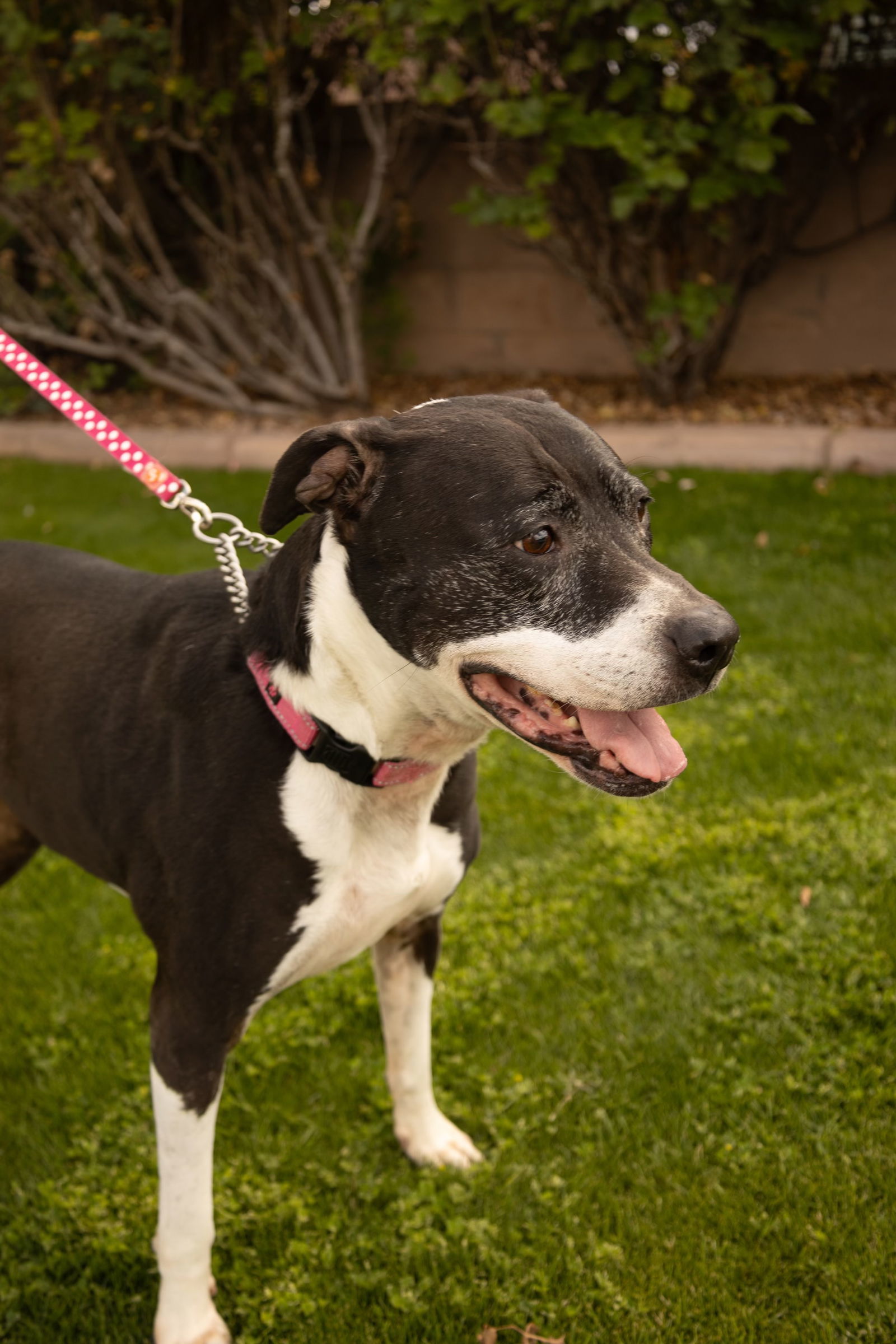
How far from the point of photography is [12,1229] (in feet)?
8.75

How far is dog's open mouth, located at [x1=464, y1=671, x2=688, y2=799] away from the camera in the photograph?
2008mm

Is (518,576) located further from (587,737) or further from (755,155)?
(755,155)

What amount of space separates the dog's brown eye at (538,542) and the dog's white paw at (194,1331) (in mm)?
1719

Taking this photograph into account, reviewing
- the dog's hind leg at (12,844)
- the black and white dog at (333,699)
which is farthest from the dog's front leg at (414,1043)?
the dog's hind leg at (12,844)

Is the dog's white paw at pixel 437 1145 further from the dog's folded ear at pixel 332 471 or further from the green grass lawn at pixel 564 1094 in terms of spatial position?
the dog's folded ear at pixel 332 471

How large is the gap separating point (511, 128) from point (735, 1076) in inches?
214

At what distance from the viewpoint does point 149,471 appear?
2.49 meters

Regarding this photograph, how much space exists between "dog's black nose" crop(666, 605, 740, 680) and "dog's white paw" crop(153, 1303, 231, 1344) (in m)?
1.71

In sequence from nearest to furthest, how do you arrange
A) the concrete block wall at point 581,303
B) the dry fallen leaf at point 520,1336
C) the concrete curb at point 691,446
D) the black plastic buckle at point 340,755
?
the black plastic buckle at point 340,755
the dry fallen leaf at point 520,1336
the concrete curb at point 691,446
the concrete block wall at point 581,303

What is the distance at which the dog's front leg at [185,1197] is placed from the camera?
86.9 inches

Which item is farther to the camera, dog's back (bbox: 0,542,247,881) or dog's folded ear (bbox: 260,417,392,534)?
dog's back (bbox: 0,542,247,881)

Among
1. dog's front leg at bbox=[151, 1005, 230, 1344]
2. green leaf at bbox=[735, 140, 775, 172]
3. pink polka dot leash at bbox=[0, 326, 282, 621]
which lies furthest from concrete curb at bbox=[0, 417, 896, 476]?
dog's front leg at bbox=[151, 1005, 230, 1344]

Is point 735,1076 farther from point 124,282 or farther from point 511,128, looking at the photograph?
point 124,282

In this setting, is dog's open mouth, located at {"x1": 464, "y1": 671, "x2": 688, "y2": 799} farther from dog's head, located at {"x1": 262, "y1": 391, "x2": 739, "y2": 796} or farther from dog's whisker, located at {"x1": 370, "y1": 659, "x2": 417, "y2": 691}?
dog's whisker, located at {"x1": 370, "y1": 659, "x2": 417, "y2": 691}
